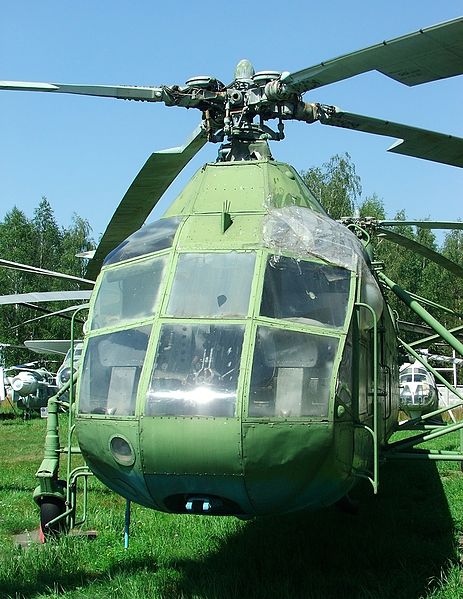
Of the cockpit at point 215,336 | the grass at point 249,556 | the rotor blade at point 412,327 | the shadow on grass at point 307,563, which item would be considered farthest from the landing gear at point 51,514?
the rotor blade at point 412,327

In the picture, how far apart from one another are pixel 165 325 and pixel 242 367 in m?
0.57

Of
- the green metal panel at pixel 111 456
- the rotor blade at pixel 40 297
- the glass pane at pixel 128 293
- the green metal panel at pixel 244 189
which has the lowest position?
the green metal panel at pixel 111 456

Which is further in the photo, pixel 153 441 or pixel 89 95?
pixel 89 95

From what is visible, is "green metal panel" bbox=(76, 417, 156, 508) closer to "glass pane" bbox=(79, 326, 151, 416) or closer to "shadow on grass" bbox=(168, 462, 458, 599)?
"glass pane" bbox=(79, 326, 151, 416)

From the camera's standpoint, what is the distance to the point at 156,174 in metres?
6.99

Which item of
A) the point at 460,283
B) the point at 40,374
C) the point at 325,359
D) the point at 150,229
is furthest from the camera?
the point at 460,283

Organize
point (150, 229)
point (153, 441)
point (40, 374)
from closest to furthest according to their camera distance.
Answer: point (153, 441) → point (150, 229) → point (40, 374)

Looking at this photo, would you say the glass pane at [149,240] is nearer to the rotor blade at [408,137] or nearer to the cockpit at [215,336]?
the cockpit at [215,336]

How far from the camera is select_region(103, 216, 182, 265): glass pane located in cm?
532

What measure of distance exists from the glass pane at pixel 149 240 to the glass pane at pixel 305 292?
0.77m

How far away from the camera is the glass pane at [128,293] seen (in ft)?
16.3

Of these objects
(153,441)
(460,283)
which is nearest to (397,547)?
(153,441)

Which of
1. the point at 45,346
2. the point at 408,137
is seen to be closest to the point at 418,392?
the point at 45,346

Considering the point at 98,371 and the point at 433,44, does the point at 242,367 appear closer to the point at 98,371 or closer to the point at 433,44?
the point at 98,371
